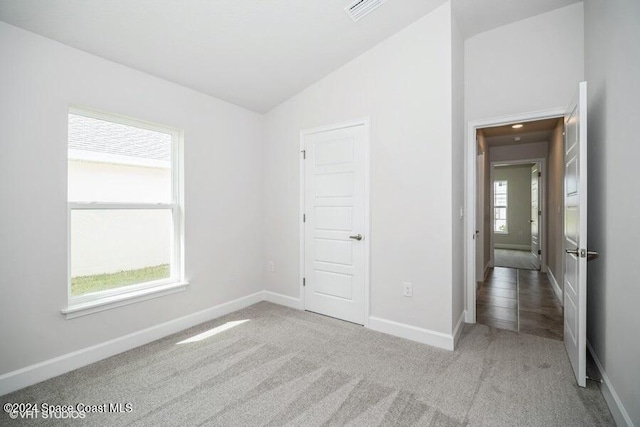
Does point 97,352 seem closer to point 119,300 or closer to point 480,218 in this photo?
point 119,300

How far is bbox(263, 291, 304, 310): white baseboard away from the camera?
3.68m

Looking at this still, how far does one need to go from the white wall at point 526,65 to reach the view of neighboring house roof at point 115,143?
3281 millimetres

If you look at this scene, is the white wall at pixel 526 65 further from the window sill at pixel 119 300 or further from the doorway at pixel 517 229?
the window sill at pixel 119 300

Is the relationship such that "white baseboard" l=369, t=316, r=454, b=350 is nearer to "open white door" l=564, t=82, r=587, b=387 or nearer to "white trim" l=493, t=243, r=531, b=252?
"open white door" l=564, t=82, r=587, b=387

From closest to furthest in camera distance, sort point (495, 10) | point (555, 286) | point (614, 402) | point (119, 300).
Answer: point (614, 402)
point (119, 300)
point (495, 10)
point (555, 286)

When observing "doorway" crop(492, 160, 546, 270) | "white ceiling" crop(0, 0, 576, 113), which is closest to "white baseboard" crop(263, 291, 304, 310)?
"white ceiling" crop(0, 0, 576, 113)

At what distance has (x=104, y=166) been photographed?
8.43 feet

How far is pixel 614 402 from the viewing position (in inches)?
69.5

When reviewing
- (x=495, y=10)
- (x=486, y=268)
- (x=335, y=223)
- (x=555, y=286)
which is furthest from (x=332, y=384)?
(x=486, y=268)

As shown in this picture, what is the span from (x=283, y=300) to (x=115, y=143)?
8.22 feet

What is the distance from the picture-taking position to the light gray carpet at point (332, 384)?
1.78 m

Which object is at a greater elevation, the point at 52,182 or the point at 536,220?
the point at 52,182

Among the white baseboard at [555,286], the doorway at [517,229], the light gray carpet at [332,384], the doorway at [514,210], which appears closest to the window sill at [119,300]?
the light gray carpet at [332,384]

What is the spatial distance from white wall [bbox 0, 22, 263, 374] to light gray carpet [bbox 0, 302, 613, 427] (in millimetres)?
312
